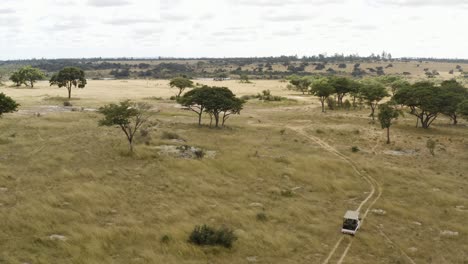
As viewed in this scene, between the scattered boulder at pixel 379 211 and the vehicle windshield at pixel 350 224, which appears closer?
the vehicle windshield at pixel 350 224

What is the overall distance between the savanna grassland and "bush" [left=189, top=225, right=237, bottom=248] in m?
0.43

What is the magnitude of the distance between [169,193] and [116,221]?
20.2 ft

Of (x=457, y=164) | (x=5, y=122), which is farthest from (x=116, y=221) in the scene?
(x=5, y=122)

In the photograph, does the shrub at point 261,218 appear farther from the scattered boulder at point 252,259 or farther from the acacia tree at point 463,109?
the acacia tree at point 463,109

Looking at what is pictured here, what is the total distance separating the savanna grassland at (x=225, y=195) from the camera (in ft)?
68.5

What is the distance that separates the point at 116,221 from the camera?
23.9 m

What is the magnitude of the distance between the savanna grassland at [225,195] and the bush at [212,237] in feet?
1.43

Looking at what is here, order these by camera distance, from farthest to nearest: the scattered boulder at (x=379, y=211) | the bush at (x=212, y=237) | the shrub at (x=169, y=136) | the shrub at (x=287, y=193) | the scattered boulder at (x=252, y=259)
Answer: the shrub at (x=169, y=136), the shrub at (x=287, y=193), the scattered boulder at (x=379, y=211), the bush at (x=212, y=237), the scattered boulder at (x=252, y=259)

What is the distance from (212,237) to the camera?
69.1 ft

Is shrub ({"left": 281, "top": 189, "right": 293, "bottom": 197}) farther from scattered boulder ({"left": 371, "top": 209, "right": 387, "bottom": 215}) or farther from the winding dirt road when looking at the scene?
scattered boulder ({"left": 371, "top": 209, "right": 387, "bottom": 215})

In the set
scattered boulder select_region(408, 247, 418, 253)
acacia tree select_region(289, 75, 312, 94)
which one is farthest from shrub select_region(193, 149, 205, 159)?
acacia tree select_region(289, 75, 312, 94)

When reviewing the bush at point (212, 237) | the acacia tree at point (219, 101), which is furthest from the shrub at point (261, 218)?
the acacia tree at point (219, 101)

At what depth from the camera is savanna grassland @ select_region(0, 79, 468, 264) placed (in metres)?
20.9

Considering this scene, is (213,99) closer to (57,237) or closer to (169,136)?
(169,136)
